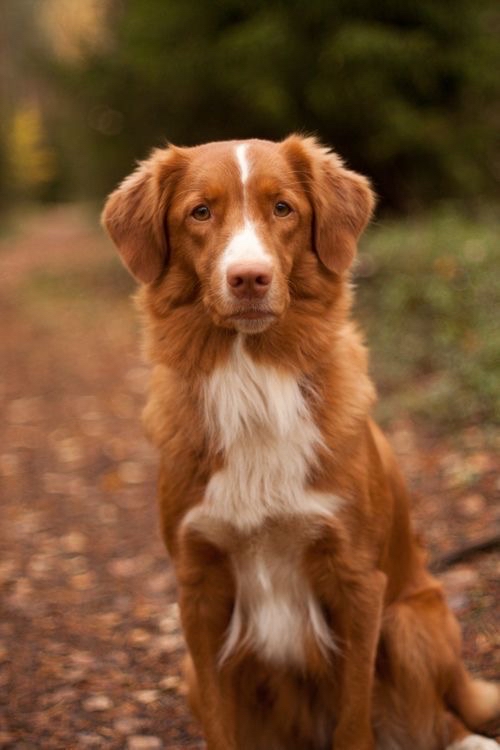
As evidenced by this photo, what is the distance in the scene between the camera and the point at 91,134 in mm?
12617

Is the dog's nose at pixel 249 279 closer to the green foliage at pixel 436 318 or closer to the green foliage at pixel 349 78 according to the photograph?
the green foliage at pixel 436 318

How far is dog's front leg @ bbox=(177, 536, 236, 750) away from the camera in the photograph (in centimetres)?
297

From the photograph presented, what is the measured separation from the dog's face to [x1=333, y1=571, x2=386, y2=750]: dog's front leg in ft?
3.05

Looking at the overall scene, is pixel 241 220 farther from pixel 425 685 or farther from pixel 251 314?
pixel 425 685

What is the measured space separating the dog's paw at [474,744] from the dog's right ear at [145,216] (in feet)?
6.51

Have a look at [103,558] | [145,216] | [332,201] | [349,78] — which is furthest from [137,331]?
[332,201]

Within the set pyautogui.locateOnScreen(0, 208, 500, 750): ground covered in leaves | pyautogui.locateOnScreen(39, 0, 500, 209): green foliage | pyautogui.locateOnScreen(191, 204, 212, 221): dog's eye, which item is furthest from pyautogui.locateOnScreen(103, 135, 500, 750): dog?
pyautogui.locateOnScreen(39, 0, 500, 209): green foliage

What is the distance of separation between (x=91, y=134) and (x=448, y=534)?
9.51 meters

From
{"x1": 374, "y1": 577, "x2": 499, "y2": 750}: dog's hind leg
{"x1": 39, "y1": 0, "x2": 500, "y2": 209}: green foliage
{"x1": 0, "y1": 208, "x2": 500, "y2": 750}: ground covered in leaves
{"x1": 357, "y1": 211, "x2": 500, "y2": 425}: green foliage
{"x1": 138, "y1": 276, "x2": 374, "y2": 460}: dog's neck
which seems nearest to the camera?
{"x1": 138, "y1": 276, "x2": 374, "y2": 460}: dog's neck

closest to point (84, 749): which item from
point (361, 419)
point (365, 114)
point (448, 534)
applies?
point (361, 419)

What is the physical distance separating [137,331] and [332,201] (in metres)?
7.98

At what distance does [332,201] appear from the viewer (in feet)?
10.2

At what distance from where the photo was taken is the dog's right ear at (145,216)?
3.09 metres

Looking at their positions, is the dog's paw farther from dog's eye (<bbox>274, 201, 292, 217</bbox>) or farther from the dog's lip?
dog's eye (<bbox>274, 201, 292, 217</bbox>)
